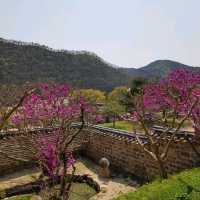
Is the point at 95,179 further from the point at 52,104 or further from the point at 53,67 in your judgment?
the point at 53,67

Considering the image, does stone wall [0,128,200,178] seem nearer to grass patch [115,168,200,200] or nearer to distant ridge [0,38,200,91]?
grass patch [115,168,200,200]

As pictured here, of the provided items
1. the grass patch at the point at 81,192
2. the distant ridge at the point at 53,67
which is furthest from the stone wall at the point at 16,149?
the distant ridge at the point at 53,67

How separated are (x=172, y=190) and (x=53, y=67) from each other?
262 feet

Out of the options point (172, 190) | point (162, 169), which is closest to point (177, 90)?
point (162, 169)

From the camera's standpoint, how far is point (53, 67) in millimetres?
84875

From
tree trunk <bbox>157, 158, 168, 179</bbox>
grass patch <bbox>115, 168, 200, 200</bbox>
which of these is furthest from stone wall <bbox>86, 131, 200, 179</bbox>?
grass patch <bbox>115, 168, 200, 200</bbox>

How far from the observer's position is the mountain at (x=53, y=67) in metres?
73.4

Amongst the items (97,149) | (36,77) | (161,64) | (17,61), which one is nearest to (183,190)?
(97,149)

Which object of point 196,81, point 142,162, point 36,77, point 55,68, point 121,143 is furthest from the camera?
point 55,68

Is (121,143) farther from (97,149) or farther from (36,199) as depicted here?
(36,199)

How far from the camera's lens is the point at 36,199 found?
11.0 m

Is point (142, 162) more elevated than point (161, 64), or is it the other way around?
point (161, 64)

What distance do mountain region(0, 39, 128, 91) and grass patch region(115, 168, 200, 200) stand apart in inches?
2371

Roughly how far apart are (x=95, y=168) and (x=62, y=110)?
5.63 metres
